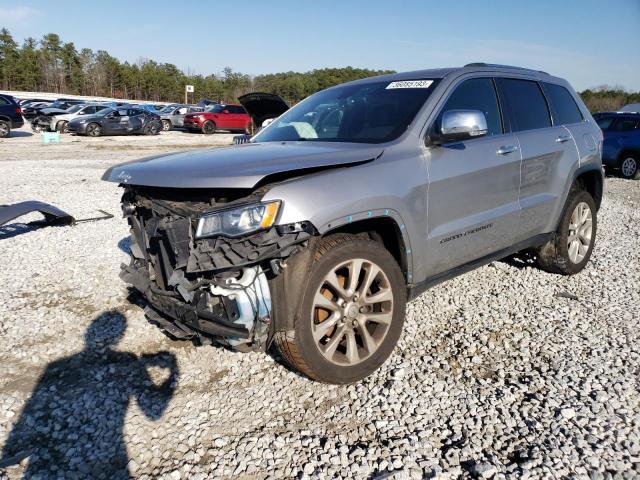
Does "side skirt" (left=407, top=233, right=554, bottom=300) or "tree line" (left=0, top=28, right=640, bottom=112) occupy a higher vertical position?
"tree line" (left=0, top=28, right=640, bottom=112)

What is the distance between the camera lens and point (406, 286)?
3.28 meters

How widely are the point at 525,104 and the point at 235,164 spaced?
9.44 ft

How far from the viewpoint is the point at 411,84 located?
3.74 m

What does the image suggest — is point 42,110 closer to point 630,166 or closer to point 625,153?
point 625,153

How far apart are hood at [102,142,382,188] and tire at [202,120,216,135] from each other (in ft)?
84.9

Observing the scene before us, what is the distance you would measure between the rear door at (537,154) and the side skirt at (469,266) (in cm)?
7

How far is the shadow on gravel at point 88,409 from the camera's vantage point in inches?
94.8

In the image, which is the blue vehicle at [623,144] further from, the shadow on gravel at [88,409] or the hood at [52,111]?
the hood at [52,111]

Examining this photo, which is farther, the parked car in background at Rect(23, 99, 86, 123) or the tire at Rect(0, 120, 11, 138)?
the parked car in background at Rect(23, 99, 86, 123)

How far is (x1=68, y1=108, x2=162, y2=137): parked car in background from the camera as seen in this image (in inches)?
973

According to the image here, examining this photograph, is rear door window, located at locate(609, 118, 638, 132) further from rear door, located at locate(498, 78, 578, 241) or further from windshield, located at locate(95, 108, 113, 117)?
windshield, located at locate(95, 108, 113, 117)

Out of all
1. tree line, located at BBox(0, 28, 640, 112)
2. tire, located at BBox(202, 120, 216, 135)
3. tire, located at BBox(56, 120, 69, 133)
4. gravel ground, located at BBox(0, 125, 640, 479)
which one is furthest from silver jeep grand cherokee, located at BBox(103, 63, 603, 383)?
tree line, located at BBox(0, 28, 640, 112)

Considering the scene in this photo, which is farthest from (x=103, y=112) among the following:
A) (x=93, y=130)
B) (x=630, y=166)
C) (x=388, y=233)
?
(x=388, y=233)

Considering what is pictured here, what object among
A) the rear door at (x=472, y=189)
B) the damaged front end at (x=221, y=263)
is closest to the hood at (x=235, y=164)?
the damaged front end at (x=221, y=263)
